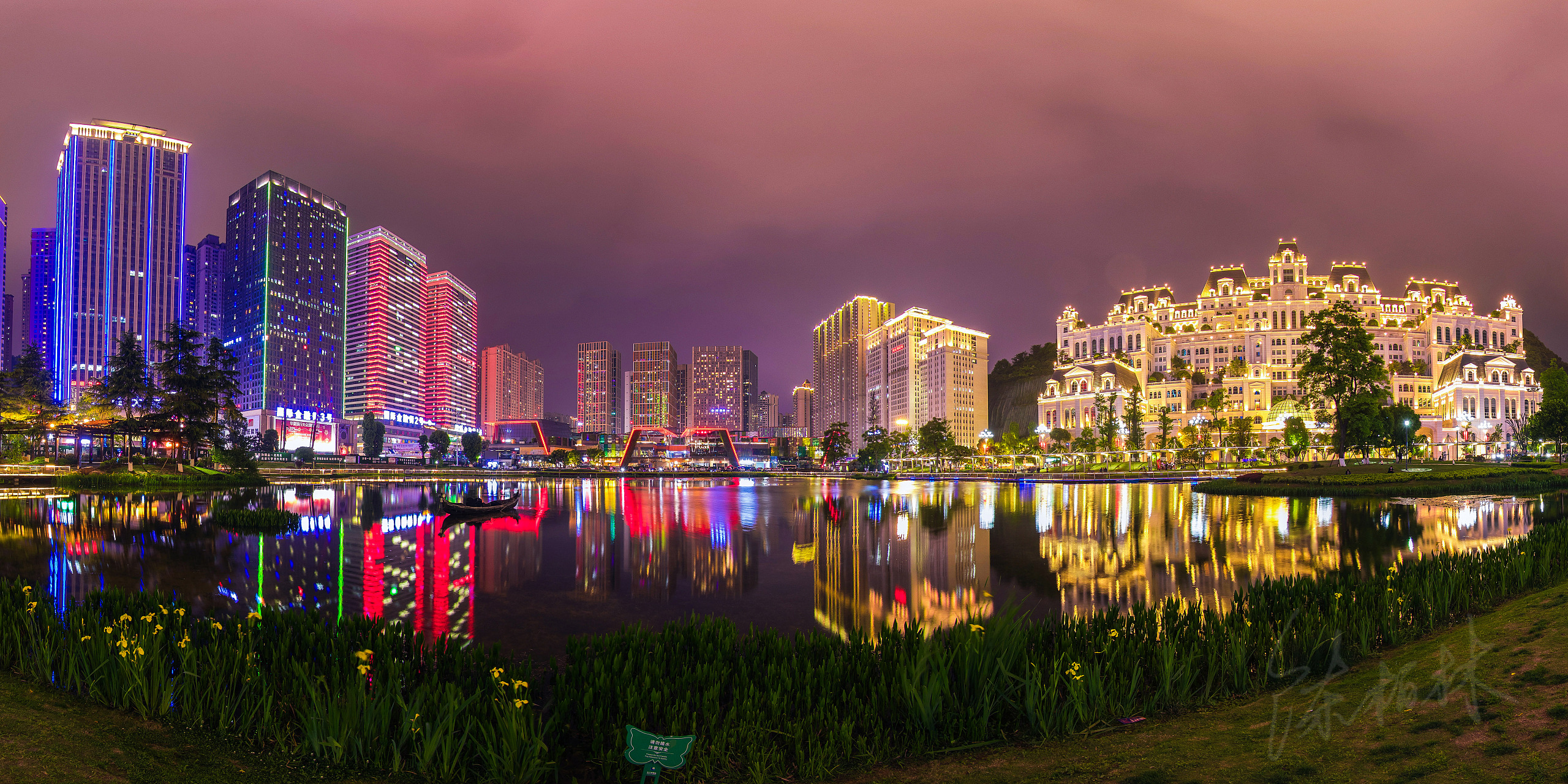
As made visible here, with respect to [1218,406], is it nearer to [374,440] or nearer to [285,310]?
[374,440]

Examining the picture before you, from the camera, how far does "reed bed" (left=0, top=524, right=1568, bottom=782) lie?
6.16 metres

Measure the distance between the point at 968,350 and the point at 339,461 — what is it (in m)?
148

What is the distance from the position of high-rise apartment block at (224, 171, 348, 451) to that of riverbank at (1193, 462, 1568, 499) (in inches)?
7493

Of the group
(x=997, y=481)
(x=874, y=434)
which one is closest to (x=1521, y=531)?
(x=997, y=481)

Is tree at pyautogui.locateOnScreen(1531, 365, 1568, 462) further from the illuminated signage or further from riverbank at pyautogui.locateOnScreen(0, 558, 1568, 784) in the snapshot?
the illuminated signage

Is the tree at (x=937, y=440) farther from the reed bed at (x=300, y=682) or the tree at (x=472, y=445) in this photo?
the reed bed at (x=300, y=682)

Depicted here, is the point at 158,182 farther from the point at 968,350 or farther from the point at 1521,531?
the point at 1521,531

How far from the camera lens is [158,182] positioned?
190 metres

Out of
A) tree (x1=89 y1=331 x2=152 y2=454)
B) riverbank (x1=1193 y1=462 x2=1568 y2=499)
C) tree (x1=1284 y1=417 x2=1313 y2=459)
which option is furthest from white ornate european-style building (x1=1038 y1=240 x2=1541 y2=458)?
tree (x1=89 y1=331 x2=152 y2=454)

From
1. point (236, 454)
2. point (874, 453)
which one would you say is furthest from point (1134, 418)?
point (236, 454)

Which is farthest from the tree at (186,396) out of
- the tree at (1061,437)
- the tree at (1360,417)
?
the tree at (1061,437)

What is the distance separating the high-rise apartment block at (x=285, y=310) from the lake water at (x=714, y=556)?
15586 cm

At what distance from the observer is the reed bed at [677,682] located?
20.2ft

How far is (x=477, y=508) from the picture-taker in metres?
33.2
